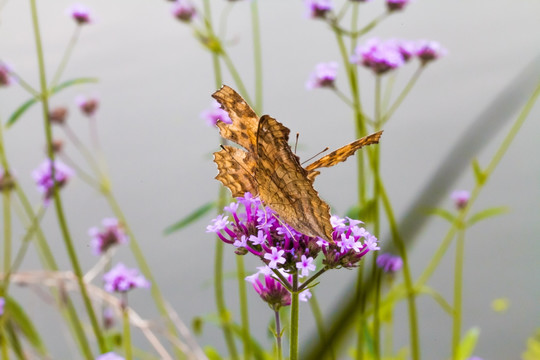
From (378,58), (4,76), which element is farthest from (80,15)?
(378,58)

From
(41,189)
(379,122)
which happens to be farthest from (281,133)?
(41,189)

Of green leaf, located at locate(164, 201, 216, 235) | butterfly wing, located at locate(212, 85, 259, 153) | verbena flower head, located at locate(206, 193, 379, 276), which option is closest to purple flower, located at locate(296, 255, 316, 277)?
verbena flower head, located at locate(206, 193, 379, 276)

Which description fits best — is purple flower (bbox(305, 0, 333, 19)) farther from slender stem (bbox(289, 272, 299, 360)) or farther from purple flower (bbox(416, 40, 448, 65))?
slender stem (bbox(289, 272, 299, 360))

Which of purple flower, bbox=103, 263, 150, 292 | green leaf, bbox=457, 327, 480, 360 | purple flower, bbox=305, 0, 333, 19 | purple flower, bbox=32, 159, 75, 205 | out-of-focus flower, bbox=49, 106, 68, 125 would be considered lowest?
green leaf, bbox=457, 327, 480, 360

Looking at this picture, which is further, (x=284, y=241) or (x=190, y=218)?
(x=190, y=218)

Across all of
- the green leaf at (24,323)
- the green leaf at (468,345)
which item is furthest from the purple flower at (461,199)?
the green leaf at (24,323)

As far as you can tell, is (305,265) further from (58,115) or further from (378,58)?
(58,115)

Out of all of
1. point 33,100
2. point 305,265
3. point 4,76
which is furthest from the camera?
point 4,76
